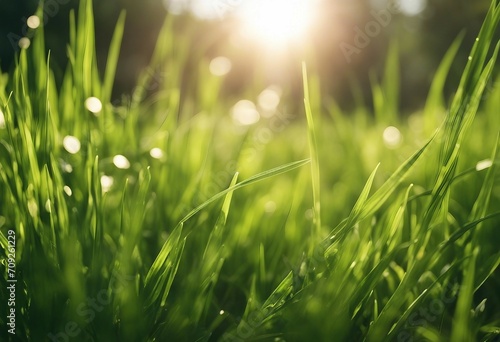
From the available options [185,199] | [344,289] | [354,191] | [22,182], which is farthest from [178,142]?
[344,289]

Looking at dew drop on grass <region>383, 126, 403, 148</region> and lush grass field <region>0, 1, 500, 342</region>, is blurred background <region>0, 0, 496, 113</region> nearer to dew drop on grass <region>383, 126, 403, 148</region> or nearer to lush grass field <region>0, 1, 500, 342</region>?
dew drop on grass <region>383, 126, 403, 148</region>

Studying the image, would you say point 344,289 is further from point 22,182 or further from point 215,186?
point 215,186

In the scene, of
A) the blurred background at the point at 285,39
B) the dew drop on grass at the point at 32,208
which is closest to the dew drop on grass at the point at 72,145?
the dew drop on grass at the point at 32,208

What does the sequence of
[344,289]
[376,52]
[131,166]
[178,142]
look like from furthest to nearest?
[376,52] → [178,142] → [131,166] → [344,289]

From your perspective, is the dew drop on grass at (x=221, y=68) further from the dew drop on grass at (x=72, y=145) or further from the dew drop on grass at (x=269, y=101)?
the dew drop on grass at (x=72, y=145)

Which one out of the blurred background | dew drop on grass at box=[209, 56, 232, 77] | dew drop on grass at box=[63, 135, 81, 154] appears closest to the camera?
dew drop on grass at box=[63, 135, 81, 154]

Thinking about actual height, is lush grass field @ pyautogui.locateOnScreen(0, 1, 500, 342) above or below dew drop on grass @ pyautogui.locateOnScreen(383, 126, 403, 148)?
above

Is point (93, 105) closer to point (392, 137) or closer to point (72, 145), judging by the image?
point (72, 145)

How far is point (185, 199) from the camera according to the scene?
0.86 meters

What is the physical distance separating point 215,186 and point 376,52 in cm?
890

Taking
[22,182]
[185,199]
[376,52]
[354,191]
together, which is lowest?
[376,52]

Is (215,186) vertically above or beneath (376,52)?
above

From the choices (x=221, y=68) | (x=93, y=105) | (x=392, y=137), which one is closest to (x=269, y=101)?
(x=221, y=68)

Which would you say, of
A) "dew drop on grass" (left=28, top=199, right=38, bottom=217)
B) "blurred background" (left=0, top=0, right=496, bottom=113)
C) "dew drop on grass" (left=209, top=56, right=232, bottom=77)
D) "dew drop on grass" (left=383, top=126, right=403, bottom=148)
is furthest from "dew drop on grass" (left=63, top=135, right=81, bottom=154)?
"blurred background" (left=0, top=0, right=496, bottom=113)
